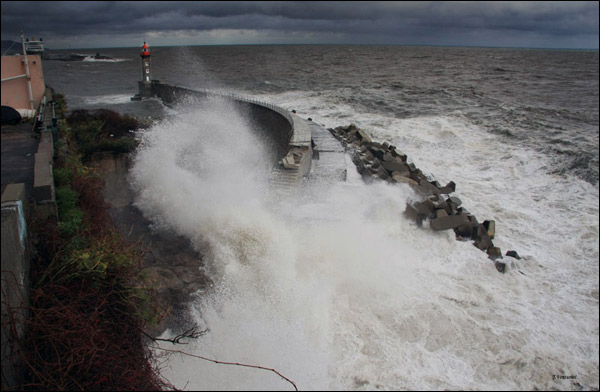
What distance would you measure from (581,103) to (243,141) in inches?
993

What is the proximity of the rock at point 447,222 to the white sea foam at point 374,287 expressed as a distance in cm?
19

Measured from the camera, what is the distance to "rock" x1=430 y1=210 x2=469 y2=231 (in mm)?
8945

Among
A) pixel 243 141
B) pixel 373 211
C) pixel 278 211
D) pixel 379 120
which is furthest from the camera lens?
pixel 379 120

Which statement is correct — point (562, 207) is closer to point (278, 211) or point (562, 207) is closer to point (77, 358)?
point (278, 211)

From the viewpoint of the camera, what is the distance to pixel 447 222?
8.97 meters

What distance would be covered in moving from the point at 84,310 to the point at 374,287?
444 centimetres

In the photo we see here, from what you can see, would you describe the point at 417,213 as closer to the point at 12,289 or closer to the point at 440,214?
the point at 440,214

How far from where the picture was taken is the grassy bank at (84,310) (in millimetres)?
3535

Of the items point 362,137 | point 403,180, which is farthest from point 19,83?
point 362,137

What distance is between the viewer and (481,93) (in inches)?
1266

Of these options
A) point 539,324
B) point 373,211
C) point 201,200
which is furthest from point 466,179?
point 201,200

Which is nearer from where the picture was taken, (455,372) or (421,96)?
(455,372)

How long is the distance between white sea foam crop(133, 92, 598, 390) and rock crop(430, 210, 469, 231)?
19 cm

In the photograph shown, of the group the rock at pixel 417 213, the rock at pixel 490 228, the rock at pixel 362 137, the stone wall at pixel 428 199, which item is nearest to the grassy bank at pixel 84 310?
the rock at pixel 417 213
